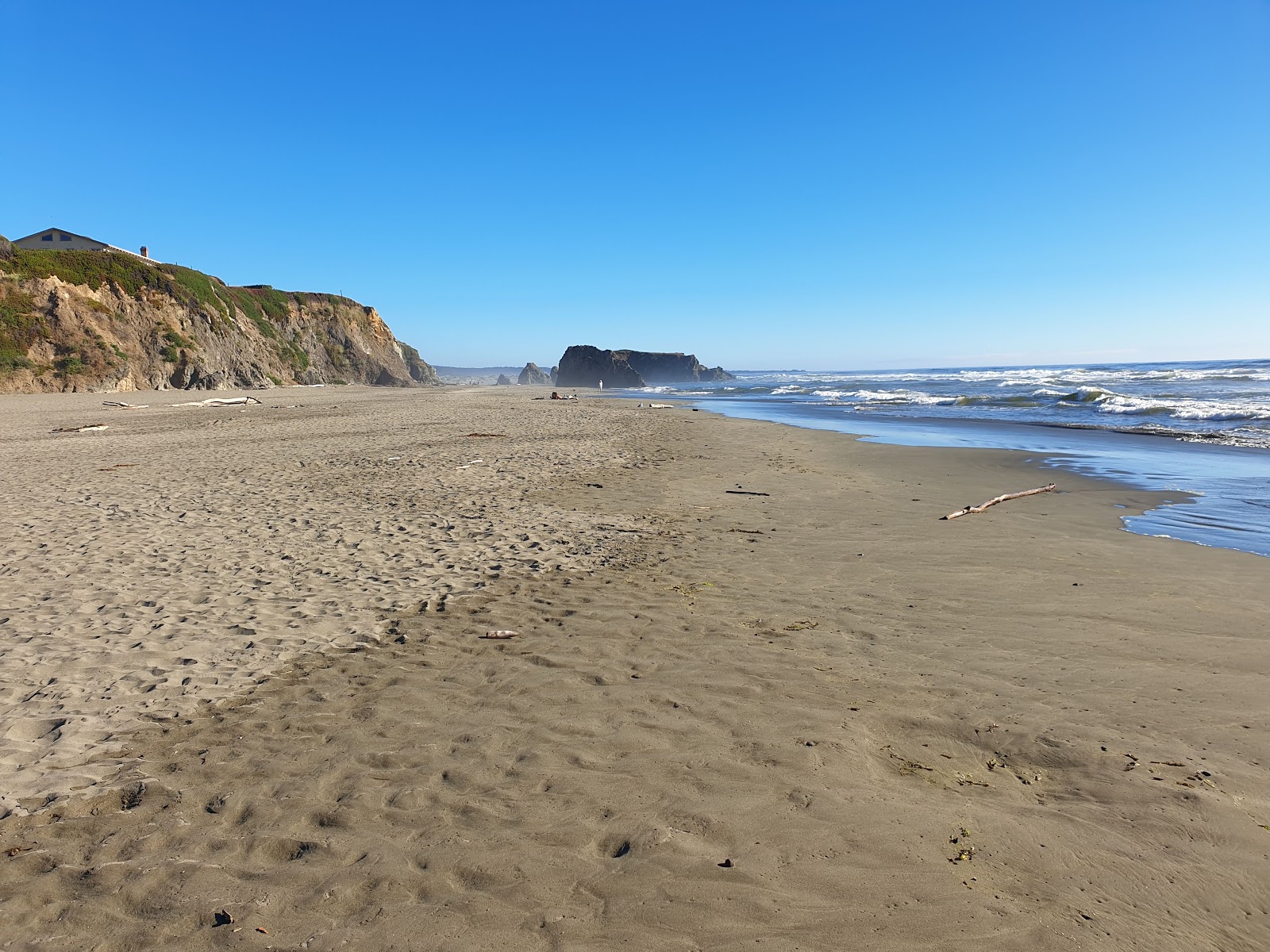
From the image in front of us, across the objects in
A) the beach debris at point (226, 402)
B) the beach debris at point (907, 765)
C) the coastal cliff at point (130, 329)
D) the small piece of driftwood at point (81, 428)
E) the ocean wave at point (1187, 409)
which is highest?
the coastal cliff at point (130, 329)

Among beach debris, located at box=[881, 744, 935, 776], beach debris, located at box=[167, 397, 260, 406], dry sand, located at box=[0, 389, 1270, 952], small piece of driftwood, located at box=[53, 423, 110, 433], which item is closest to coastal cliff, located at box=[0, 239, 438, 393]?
beach debris, located at box=[167, 397, 260, 406]

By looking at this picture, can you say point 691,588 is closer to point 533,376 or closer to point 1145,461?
point 1145,461

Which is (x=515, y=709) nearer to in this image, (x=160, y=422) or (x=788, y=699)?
(x=788, y=699)

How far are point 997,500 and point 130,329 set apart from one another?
4469cm

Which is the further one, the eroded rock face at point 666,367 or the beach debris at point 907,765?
the eroded rock face at point 666,367

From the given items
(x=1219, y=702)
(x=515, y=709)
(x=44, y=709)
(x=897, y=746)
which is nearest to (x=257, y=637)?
(x=44, y=709)

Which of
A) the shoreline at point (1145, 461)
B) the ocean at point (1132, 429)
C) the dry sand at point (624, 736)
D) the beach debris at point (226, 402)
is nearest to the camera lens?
the dry sand at point (624, 736)

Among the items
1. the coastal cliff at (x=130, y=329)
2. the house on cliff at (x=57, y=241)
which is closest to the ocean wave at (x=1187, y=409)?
the coastal cliff at (x=130, y=329)

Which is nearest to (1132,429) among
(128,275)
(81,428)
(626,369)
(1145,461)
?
(1145,461)

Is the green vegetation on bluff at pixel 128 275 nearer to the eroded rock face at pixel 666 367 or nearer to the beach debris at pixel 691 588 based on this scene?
the beach debris at pixel 691 588

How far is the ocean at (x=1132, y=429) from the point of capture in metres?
10.4

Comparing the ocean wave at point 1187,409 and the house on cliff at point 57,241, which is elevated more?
the house on cliff at point 57,241

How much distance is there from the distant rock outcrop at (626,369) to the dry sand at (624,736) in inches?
4103

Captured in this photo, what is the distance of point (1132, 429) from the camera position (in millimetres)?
23297
